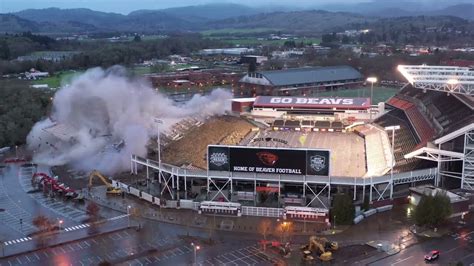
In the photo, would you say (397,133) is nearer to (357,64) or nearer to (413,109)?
(413,109)

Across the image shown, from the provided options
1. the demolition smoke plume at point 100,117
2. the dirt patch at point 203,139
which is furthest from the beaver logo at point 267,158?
the demolition smoke plume at point 100,117

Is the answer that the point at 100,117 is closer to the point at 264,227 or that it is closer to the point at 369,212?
the point at 264,227

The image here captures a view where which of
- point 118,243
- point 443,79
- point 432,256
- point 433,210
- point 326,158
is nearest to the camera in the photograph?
point 432,256

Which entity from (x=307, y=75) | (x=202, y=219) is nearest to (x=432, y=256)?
(x=202, y=219)

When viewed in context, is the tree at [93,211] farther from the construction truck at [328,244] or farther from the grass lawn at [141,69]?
the grass lawn at [141,69]

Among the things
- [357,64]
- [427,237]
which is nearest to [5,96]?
[427,237]

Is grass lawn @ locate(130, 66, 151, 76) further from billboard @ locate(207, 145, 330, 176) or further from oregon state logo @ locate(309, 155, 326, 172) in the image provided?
oregon state logo @ locate(309, 155, 326, 172)
